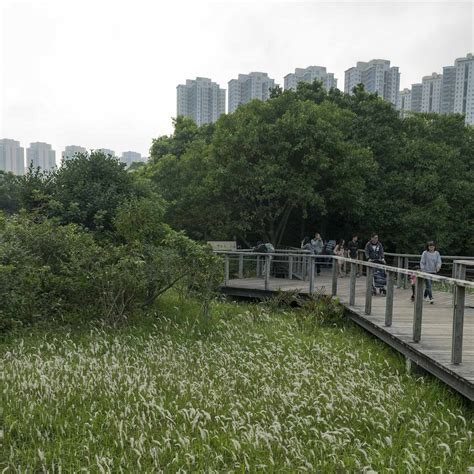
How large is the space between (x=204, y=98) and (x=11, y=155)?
6701cm

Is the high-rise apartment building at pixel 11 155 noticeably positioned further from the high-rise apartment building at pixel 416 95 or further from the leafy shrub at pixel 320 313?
the leafy shrub at pixel 320 313

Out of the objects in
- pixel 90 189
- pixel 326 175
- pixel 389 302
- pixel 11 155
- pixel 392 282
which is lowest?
pixel 389 302

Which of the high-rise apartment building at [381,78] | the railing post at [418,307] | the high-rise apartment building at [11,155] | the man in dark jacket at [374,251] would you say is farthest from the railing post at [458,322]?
the high-rise apartment building at [11,155]

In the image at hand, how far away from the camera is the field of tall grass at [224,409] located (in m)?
4.34

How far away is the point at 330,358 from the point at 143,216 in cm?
516

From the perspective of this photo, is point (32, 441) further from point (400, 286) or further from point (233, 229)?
point (233, 229)

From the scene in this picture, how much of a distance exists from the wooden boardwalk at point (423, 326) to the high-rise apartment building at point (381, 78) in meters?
43.4

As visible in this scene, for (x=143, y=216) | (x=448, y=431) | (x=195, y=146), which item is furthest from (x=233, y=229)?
(x=448, y=431)

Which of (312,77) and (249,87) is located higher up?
(312,77)

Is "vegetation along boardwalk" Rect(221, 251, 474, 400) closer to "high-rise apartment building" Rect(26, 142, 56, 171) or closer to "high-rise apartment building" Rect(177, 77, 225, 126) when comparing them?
"high-rise apartment building" Rect(177, 77, 225, 126)

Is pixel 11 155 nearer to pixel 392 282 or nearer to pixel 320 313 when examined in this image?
pixel 320 313

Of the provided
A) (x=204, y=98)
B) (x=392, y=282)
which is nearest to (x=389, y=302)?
(x=392, y=282)

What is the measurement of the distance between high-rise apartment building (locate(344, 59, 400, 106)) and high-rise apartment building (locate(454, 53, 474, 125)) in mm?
8055

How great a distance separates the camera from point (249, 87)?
5575cm
